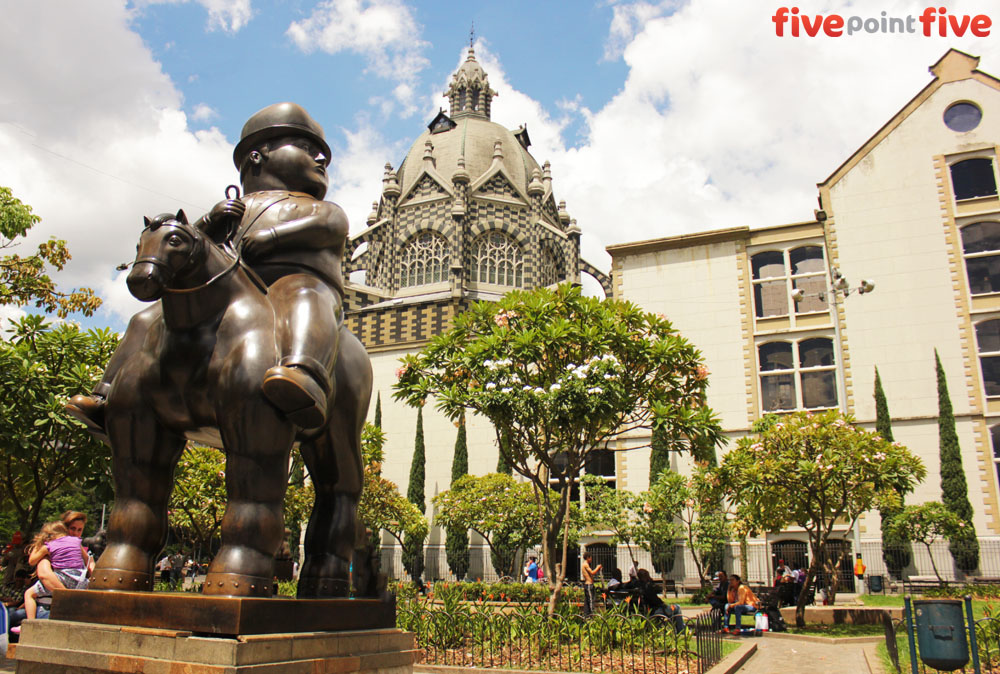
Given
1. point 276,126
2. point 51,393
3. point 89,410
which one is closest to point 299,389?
point 89,410

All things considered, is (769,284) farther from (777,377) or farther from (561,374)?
(561,374)

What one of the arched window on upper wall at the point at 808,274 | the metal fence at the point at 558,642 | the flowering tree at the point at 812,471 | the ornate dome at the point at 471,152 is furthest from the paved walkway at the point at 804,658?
the ornate dome at the point at 471,152

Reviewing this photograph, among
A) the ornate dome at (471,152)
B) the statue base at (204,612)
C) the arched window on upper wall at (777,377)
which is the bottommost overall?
the statue base at (204,612)

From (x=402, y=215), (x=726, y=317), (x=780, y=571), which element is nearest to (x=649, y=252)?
(x=726, y=317)

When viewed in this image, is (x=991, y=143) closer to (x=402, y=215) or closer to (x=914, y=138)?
(x=914, y=138)

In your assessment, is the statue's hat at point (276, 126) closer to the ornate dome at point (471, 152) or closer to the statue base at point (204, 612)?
the statue base at point (204, 612)

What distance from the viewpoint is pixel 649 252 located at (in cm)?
3416

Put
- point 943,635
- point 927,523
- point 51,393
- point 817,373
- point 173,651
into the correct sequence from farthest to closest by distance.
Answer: point 817,373 < point 927,523 < point 51,393 < point 943,635 < point 173,651

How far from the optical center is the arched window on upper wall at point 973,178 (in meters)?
29.8

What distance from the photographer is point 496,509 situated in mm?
28547

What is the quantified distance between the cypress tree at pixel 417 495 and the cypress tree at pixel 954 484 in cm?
2111

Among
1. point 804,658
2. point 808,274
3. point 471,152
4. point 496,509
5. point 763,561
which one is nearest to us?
point 804,658

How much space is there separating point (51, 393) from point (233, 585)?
8387mm

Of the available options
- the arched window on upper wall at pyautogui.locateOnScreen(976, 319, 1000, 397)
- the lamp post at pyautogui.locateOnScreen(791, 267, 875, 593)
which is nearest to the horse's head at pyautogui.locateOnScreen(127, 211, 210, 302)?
the lamp post at pyautogui.locateOnScreen(791, 267, 875, 593)
